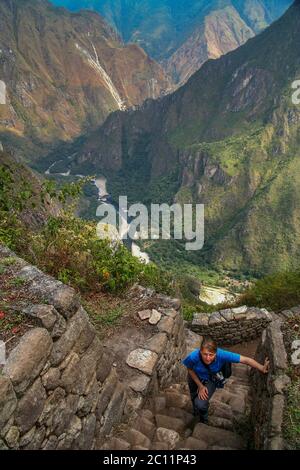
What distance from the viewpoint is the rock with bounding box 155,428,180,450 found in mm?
5325

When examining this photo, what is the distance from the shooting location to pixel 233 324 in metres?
12.5

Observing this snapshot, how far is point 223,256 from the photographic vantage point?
117 meters

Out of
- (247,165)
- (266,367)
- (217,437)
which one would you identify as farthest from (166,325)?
(247,165)

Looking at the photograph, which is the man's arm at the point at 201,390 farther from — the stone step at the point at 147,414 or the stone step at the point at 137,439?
the stone step at the point at 137,439

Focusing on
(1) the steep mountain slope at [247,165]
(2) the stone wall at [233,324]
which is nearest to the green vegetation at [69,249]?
(2) the stone wall at [233,324]

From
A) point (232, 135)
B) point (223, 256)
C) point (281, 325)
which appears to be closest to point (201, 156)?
point (232, 135)

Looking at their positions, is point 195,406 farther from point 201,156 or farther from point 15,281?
point 201,156

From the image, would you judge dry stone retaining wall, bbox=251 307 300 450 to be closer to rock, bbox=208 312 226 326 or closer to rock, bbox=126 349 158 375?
rock, bbox=126 349 158 375

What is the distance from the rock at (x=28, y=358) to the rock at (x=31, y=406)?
97 mm

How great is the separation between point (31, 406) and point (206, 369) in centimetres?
279

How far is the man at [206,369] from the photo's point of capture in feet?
19.0

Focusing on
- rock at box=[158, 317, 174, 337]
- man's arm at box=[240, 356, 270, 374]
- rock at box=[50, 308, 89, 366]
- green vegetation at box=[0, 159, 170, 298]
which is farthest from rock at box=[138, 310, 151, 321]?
rock at box=[50, 308, 89, 366]

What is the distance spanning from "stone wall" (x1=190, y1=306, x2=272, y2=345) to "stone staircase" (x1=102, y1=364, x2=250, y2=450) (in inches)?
185

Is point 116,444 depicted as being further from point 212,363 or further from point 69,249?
point 69,249
